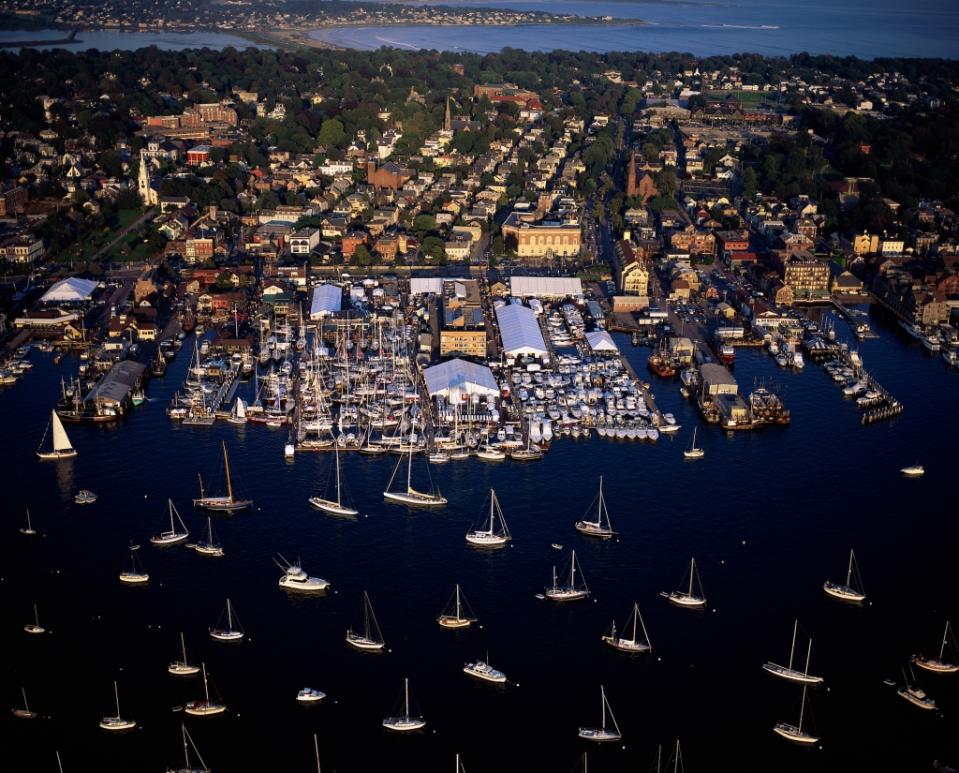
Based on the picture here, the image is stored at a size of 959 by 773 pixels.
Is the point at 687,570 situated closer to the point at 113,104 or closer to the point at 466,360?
the point at 466,360

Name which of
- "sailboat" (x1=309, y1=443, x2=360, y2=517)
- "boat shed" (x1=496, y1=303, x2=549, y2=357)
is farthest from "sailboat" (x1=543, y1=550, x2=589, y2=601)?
"boat shed" (x1=496, y1=303, x2=549, y2=357)

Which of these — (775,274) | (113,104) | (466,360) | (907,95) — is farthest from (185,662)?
(907,95)

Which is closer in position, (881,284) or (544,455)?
(544,455)

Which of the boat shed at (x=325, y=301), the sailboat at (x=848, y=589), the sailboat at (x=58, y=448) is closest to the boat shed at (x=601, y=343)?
the boat shed at (x=325, y=301)

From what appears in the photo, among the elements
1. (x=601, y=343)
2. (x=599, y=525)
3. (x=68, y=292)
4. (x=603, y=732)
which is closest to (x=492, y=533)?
(x=599, y=525)

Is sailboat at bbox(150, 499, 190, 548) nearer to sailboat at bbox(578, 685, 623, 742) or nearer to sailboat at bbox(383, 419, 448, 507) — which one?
sailboat at bbox(383, 419, 448, 507)

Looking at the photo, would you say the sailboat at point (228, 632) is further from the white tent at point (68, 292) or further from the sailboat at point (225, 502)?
the white tent at point (68, 292)
